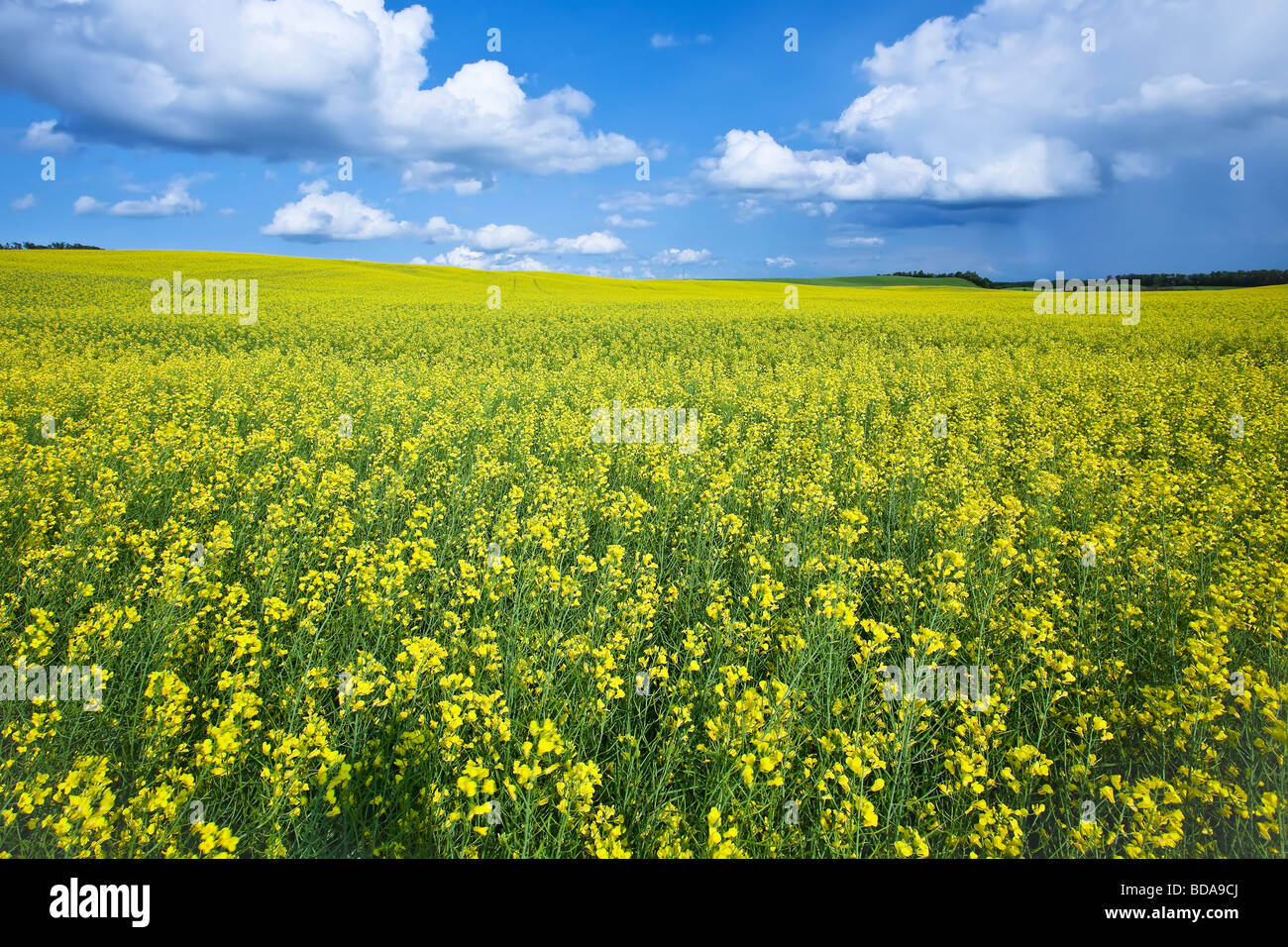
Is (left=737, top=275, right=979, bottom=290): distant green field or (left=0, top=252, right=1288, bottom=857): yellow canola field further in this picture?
(left=737, top=275, right=979, bottom=290): distant green field

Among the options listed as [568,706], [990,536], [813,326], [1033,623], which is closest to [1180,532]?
[990,536]

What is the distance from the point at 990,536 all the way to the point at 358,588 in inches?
226

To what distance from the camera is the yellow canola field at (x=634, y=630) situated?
8.94 ft

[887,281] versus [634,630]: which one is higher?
[887,281]

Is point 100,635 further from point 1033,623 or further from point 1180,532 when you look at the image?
point 1180,532

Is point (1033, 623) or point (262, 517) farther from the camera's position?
point (262, 517)

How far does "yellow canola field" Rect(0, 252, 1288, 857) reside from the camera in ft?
8.94

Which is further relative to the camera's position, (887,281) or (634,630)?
(887,281)

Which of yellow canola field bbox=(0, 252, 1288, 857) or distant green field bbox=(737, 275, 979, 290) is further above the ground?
distant green field bbox=(737, 275, 979, 290)

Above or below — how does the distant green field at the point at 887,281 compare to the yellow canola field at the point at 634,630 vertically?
above

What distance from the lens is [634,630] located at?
12.0ft

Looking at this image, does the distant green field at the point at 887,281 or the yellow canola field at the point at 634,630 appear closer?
the yellow canola field at the point at 634,630

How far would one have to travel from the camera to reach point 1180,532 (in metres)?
5.11
